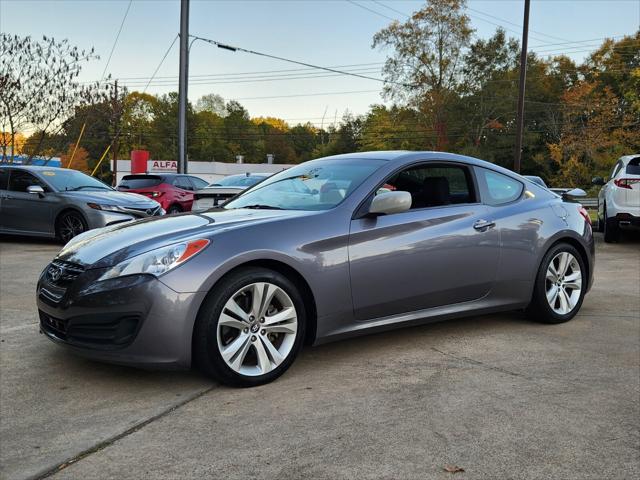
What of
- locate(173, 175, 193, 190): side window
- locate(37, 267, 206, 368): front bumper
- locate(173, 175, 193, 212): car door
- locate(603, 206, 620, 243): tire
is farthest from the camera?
locate(173, 175, 193, 190): side window

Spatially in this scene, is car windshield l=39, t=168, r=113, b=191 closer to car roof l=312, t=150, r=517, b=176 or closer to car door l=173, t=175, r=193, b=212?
car door l=173, t=175, r=193, b=212

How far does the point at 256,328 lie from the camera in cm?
349

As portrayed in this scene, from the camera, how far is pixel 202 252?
3.37 m

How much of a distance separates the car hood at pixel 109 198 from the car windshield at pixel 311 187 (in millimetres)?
5956

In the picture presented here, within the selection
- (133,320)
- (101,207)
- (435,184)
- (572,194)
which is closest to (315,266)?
(133,320)

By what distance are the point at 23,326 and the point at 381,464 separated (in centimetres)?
354

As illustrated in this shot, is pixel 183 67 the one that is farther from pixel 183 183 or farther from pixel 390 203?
pixel 390 203

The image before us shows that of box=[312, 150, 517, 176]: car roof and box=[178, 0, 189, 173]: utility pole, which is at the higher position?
box=[178, 0, 189, 173]: utility pole

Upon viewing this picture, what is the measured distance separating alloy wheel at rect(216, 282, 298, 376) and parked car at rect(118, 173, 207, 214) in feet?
40.1

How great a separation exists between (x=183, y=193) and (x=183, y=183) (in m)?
0.76

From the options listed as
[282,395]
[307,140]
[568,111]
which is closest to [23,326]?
[282,395]

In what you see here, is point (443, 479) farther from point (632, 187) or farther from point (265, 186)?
point (632, 187)

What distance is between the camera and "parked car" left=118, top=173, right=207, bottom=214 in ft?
50.4

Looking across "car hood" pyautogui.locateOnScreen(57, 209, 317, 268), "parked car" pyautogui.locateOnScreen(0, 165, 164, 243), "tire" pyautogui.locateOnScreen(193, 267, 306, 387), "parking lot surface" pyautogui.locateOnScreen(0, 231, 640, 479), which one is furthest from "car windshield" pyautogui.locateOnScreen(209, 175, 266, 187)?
"tire" pyautogui.locateOnScreen(193, 267, 306, 387)
